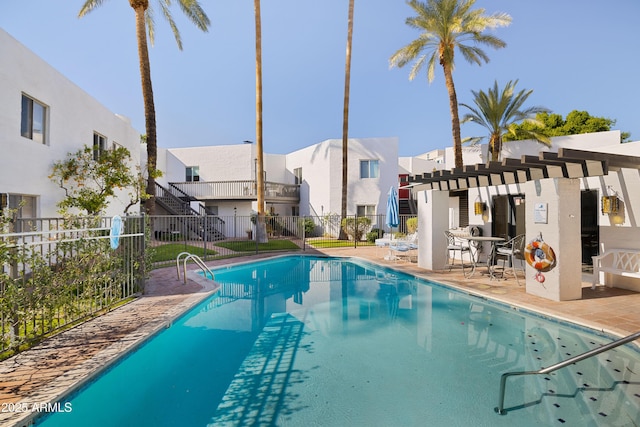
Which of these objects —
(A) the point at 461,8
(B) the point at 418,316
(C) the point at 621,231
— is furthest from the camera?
(A) the point at 461,8

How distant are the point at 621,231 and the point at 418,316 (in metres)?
5.49

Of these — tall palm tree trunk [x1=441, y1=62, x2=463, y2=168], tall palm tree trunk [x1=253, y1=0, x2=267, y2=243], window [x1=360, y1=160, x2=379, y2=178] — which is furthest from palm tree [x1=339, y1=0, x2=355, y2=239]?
tall palm tree trunk [x1=441, y1=62, x2=463, y2=168]

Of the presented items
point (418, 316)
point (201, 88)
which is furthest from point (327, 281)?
point (201, 88)

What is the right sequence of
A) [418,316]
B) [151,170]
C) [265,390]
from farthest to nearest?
[151,170]
[418,316]
[265,390]

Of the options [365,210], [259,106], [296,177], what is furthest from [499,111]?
[296,177]

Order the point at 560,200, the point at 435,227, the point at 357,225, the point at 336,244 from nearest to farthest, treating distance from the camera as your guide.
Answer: the point at 560,200
the point at 435,227
the point at 336,244
the point at 357,225

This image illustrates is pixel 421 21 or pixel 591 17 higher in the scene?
pixel 421 21

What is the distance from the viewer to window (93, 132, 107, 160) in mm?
13353

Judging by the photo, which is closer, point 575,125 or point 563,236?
point 563,236

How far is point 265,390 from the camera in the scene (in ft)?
13.9

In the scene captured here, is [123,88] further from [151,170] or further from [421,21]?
[421,21]

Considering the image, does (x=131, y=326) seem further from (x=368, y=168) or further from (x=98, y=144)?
(x=368, y=168)

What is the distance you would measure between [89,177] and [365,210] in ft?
54.9

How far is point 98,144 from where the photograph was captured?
1416 cm
